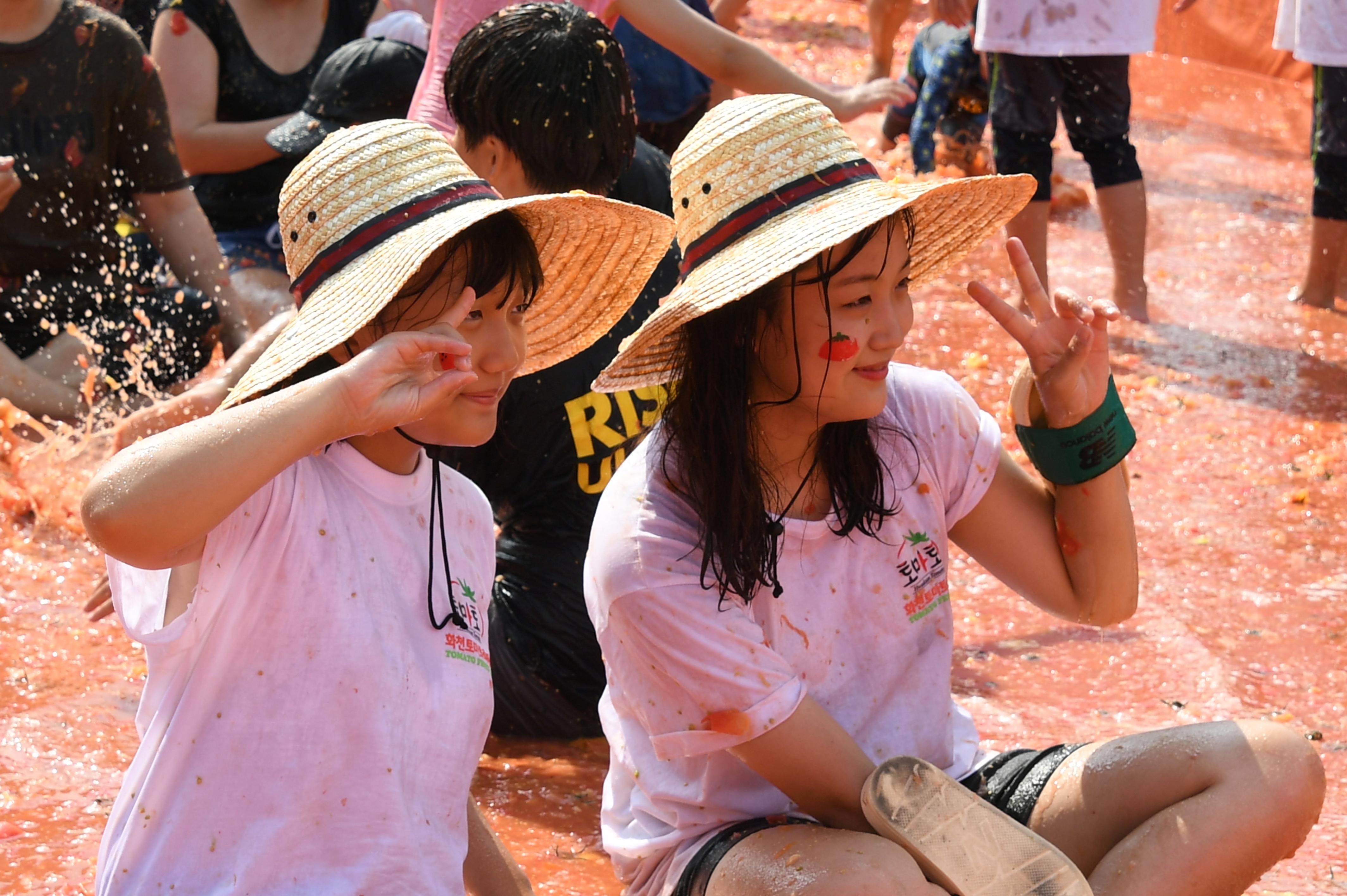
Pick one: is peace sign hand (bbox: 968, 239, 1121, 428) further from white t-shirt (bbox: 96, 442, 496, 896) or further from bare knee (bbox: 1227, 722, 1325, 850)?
white t-shirt (bbox: 96, 442, 496, 896)

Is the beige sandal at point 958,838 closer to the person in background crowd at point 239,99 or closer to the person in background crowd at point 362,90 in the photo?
the person in background crowd at point 362,90

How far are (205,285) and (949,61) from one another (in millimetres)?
4479

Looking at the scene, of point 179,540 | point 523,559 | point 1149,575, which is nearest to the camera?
point 179,540

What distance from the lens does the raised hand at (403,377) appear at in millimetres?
1805

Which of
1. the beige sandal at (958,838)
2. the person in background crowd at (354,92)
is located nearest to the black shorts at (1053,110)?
the person in background crowd at (354,92)

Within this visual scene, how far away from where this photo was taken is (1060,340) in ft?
7.82

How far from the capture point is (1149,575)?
13.2 ft

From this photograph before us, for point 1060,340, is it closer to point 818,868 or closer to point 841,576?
point 841,576

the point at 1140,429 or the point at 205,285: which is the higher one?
the point at 205,285

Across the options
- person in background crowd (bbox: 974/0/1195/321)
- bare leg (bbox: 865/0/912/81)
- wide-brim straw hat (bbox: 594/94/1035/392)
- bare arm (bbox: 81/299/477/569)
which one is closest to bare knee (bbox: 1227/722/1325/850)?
wide-brim straw hat (bbox: 594/94/1035/392)

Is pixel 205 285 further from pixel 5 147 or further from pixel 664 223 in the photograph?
pixel 664 223

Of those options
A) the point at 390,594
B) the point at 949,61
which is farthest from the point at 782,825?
the point at 949,61

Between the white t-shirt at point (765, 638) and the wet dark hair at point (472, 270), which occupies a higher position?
the wet dark hair at point (472, 270)

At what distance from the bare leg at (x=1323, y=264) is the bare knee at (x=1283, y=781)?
4200mm
